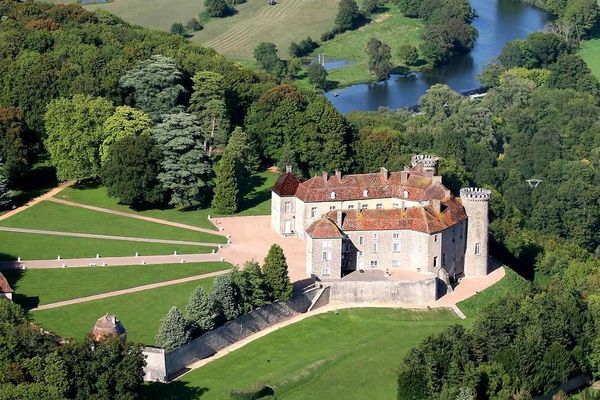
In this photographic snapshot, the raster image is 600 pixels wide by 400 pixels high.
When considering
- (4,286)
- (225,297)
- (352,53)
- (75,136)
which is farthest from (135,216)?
(352,53)

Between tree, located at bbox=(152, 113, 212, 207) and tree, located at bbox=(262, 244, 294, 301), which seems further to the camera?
tree, located at bbox=(152, 113, 212, 207)

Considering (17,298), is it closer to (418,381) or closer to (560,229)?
(418,381)

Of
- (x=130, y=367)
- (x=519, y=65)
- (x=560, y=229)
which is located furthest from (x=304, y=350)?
(x=519, y=65)

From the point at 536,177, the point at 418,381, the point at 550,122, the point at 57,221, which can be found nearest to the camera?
the point at 418,381

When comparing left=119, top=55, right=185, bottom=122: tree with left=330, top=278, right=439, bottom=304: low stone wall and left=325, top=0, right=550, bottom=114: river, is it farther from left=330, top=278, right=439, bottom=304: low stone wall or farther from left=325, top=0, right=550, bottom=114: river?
left=325, top=0, right=550, bottom=114: river

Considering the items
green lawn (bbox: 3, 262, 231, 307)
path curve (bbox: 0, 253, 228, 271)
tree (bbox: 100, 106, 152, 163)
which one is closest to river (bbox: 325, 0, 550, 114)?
tree (bbox: 100, 106, 152, 163)

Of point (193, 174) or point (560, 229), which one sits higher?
point (193, 174)
